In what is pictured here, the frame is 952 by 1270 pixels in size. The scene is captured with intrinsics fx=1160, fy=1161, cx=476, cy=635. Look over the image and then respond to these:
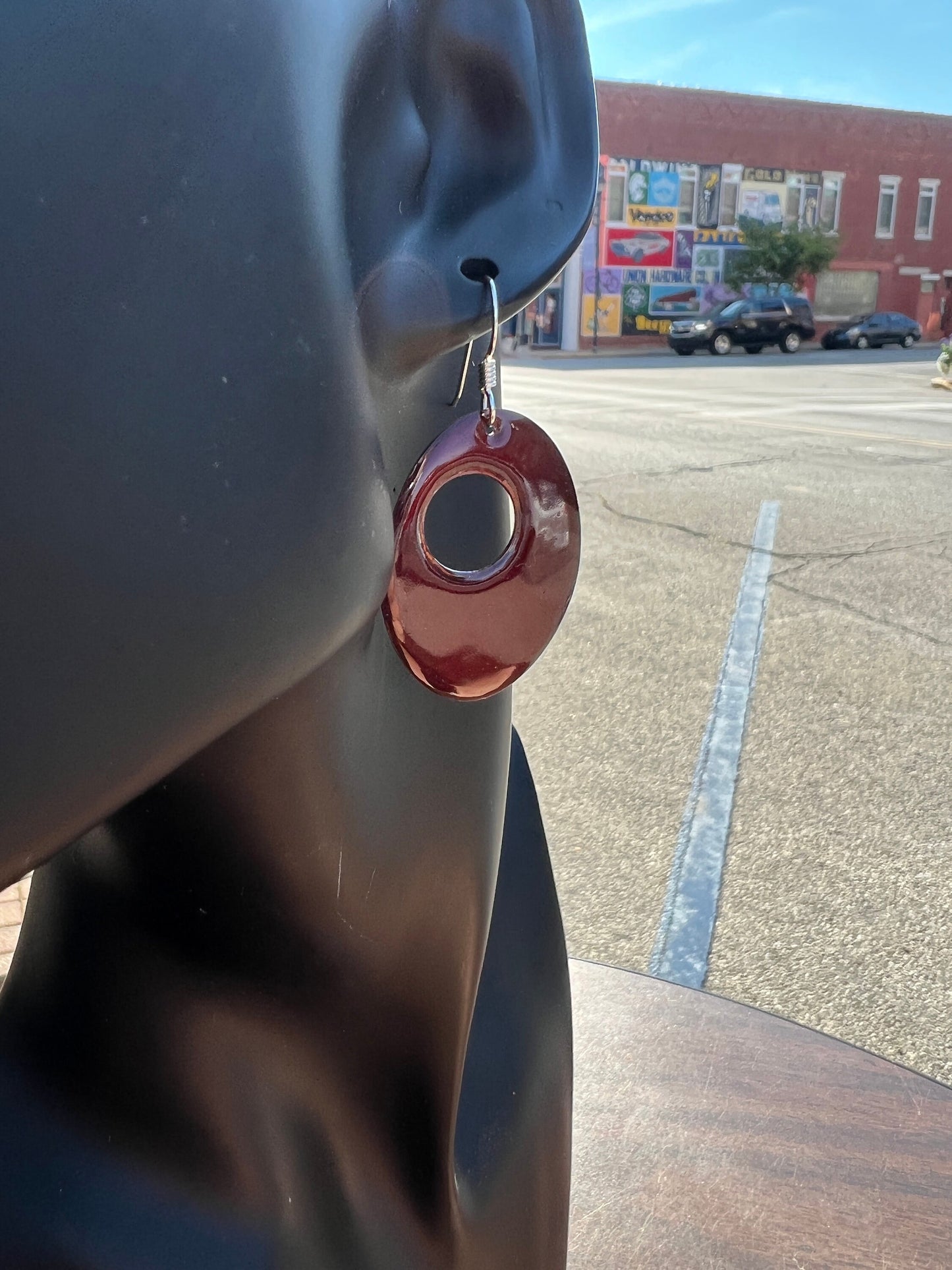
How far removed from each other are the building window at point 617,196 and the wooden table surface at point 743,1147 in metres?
23.8

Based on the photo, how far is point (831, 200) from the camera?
2580cm

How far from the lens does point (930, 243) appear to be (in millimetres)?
27141

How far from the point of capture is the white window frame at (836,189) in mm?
25594

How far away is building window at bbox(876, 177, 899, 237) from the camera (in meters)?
26.2

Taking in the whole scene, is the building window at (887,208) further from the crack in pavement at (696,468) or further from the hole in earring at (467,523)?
the hole in earring at (467,523)

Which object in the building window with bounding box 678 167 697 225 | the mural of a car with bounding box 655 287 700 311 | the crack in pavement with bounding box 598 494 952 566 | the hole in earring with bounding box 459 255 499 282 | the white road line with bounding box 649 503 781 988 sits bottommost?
the mural of a car with bounding box 655 287 700 311

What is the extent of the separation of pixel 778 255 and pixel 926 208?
5.77 metres

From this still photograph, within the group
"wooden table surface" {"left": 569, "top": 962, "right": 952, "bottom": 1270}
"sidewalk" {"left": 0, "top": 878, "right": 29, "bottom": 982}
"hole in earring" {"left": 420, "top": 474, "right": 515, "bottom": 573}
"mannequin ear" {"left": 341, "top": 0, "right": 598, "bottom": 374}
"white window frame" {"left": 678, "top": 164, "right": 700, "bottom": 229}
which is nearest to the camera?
"mannequin ear" {"left": 341, "top": 0, "right": 598, "bottom": 374}

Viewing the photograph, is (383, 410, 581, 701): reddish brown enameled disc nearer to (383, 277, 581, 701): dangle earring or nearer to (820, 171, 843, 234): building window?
(383, 277, 581, 701): dangle earring

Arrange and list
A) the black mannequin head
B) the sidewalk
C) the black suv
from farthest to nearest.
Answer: the black suv → the sidewalk → the black mannequin head

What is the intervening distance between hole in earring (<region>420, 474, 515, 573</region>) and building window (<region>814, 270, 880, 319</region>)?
27.1 m

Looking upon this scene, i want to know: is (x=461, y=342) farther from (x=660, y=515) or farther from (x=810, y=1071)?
(x=660, y=515)

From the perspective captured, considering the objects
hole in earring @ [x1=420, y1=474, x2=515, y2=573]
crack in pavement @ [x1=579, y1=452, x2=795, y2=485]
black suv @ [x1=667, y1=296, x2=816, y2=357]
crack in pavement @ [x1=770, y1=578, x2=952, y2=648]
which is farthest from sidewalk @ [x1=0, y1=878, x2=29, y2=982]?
black suv @ [x1=667, y1=296, x2=816, y2=357]

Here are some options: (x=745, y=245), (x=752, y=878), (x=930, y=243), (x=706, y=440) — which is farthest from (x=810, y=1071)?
(x=930, y=243)
